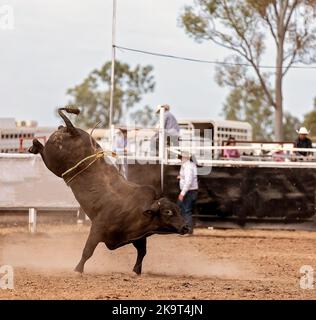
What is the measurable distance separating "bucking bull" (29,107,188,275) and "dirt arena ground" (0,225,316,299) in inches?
17.1

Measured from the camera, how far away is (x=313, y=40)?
27.2 m

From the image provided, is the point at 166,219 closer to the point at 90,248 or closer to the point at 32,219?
the point at 90,248

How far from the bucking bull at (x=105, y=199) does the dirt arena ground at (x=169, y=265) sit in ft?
1.43

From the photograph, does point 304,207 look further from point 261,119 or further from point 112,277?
point 261,119

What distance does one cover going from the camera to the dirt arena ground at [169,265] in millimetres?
7750

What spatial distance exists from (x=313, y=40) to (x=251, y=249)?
51.3 feet

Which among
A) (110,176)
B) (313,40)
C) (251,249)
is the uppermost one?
(313,40)

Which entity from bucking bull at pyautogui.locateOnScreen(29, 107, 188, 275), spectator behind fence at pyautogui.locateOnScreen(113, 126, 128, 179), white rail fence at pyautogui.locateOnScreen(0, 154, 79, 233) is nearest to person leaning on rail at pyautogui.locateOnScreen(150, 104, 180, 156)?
spectator behind fence at pyautogui.locateOnScreen(113, 126, 128, 179)

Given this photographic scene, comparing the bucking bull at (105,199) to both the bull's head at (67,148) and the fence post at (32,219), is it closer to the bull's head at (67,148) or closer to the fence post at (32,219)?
the bull's head at (67,148)

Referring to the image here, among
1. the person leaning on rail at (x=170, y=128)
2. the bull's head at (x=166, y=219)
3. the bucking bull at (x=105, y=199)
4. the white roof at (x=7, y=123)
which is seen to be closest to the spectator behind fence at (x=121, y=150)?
the person leaning on rail at (x=170, y=128)

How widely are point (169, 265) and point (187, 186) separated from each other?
3.94 meters

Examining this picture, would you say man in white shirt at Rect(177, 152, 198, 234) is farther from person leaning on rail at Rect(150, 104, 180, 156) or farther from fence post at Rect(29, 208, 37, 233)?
fence post at Rect(29, 208, 37, 233)

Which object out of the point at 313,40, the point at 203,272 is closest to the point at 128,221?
the point at 203,272
